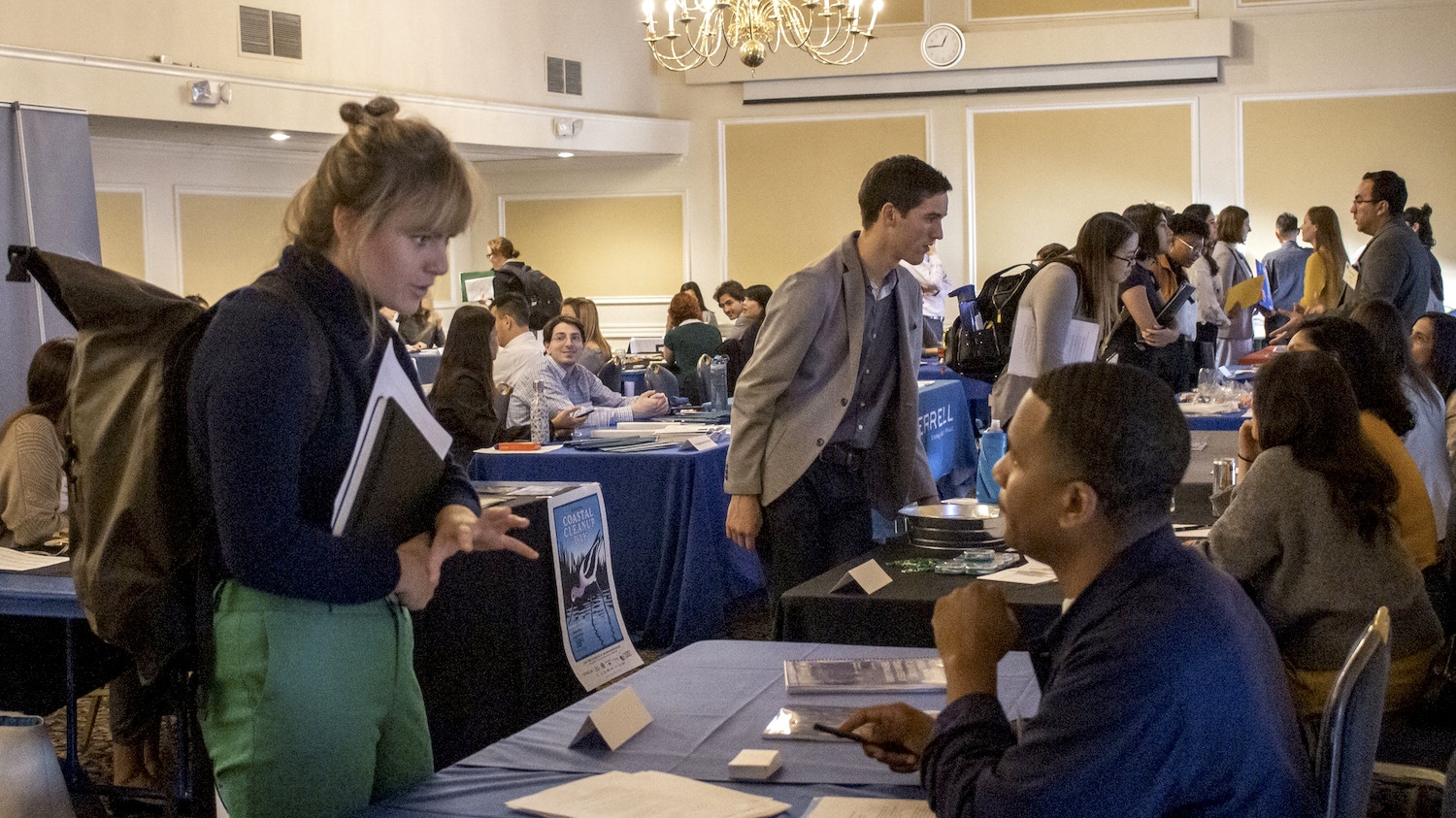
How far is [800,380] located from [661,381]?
4071 mm

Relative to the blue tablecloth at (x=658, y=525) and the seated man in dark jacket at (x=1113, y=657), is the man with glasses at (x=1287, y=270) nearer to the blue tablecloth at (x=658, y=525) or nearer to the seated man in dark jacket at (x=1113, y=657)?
the blue tablecloth at (x=658, y=525)

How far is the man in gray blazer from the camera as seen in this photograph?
301 cm

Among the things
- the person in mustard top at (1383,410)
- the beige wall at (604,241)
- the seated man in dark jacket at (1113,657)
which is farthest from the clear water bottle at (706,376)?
the beige wall at (604,241)

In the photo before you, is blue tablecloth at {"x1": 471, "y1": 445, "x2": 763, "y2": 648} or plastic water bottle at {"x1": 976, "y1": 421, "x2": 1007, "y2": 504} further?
plastic water bottle at {"x1": 976, "y1": 421, "x2": 1007, "y2": 504}

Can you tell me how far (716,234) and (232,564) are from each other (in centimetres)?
1139

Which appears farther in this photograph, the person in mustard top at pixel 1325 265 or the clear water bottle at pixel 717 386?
the person in mustard top at pixel 1325 265

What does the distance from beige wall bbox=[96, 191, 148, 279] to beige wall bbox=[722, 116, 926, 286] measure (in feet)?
16.5

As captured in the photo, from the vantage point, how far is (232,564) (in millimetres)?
1447

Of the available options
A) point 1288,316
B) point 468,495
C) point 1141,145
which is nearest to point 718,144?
point 1141,145

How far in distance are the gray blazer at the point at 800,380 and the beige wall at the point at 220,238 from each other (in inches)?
317

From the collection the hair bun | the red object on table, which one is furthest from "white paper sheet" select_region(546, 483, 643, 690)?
the red object on table

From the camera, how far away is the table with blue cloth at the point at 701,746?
1.50 metres

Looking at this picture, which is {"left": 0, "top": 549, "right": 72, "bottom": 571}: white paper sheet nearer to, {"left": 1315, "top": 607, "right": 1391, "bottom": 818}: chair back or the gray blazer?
the gray blazer

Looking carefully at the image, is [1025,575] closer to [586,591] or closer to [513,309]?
[586,591]
